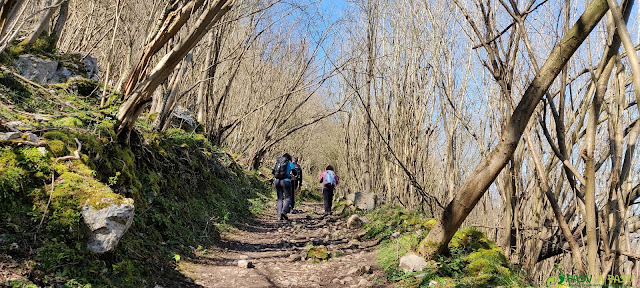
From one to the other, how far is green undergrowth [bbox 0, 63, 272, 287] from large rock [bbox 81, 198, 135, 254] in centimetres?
4

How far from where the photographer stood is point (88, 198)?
288 centimetres

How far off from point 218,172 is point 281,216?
1.95 meters

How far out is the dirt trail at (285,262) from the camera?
406 cm

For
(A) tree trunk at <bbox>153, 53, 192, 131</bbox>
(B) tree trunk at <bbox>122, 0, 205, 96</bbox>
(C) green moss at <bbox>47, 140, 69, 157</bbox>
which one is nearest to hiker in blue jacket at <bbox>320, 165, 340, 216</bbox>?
(A) tree trunk at <bbox>153, 53, 192, 131</bbox>

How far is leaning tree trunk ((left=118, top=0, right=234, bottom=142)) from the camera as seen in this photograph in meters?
3.91

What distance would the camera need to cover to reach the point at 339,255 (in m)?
5.23

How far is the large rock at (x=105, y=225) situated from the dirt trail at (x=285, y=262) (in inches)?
45.5

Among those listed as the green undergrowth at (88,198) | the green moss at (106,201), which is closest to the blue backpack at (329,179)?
the green moss at (106,201)

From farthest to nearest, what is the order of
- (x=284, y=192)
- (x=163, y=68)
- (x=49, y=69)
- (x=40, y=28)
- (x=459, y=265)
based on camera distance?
1. (x=284, y=192)
2. (x=40, y=28)
3. (x=49, y=69)
4. (x=163, y=68)
5. (x=459, y=265)

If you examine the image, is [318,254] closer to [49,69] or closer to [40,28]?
[49,69]

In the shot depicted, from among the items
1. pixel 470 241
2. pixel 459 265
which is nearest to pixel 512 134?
pixel 459 265

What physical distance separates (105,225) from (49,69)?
4580 millimetres

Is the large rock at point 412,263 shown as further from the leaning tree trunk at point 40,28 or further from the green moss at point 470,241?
the leaning tree trunk at point 40,28

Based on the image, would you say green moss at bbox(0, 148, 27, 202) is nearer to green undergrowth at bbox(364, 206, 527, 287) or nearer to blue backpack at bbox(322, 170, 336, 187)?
green undergrowth at bbox(364, 206, 527, 287)
